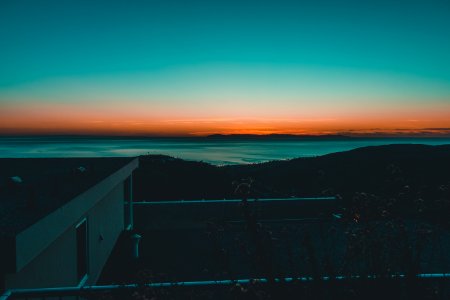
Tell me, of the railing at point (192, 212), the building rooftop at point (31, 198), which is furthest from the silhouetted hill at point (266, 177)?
the building rooftop at point (31, 198)

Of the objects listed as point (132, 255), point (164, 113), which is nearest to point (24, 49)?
point (132, 255)

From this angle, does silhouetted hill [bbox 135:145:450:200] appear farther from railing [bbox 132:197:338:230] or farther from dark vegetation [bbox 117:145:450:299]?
dark vegetation [bbox 117:145:450:299]

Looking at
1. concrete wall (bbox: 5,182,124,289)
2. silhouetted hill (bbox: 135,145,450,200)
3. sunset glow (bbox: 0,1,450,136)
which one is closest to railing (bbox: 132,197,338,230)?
silhouetted hill (bbox: 135,145,450,200)

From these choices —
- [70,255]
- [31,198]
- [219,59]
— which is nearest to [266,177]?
[219,59]

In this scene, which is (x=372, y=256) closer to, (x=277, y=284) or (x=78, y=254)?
(x=277, y=284)

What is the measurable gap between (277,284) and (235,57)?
39.7 ft

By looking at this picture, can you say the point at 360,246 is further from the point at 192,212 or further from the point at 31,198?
the point at 192,212

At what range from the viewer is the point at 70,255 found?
14.4 feet

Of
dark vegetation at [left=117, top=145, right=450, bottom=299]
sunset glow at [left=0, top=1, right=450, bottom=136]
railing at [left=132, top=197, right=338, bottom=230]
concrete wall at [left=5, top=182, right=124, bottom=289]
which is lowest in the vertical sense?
railing at [left=132, top=197, right=338, bottom=230]

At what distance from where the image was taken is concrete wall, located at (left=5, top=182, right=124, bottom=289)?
3.08 m

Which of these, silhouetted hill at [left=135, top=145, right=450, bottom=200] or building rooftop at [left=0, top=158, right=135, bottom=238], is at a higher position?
building rooftop at [left=0, top=158, right=135, bottom=238]

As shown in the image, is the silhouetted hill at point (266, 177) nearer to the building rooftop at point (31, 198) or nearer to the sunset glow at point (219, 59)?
the sunset glow at point (219, 59)

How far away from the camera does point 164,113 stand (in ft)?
66.3

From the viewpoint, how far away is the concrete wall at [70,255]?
3.08 meters
